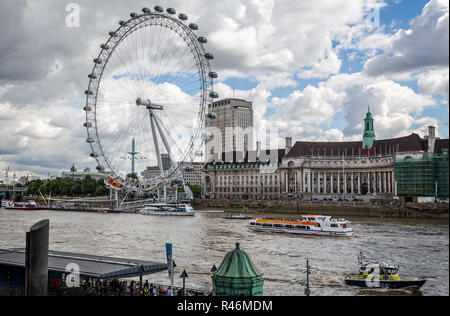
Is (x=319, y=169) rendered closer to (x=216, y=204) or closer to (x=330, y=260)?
(x=216, y=204)

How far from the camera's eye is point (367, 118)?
110750mm

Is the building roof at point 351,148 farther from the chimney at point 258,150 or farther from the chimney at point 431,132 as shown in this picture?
the chimney at point 258,150

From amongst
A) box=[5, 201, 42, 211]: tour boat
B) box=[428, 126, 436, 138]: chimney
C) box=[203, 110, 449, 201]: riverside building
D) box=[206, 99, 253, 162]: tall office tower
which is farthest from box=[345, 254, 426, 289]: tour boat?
box=[206, 99, 253, 162]: tall office tower

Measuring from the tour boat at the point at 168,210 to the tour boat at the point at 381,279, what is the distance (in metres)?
54.6

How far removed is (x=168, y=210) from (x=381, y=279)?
60.2 meters

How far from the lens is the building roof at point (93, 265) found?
15924 millimetres

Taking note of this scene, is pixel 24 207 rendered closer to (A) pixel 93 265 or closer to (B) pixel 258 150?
(B) pixel 258 150

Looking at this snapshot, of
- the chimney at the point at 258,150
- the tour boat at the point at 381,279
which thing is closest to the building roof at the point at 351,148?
the chimney at the point at 258,150

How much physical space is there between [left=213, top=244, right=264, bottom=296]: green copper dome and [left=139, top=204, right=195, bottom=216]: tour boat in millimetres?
68958

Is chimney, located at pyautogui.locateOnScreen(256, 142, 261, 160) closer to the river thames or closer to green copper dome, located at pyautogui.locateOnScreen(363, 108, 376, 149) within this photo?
green copper dome, located at pyautogui.locateOnScreen(363, 108, 376, 149)

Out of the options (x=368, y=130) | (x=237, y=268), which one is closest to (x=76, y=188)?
(x=368, y=130)

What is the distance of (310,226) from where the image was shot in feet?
161
